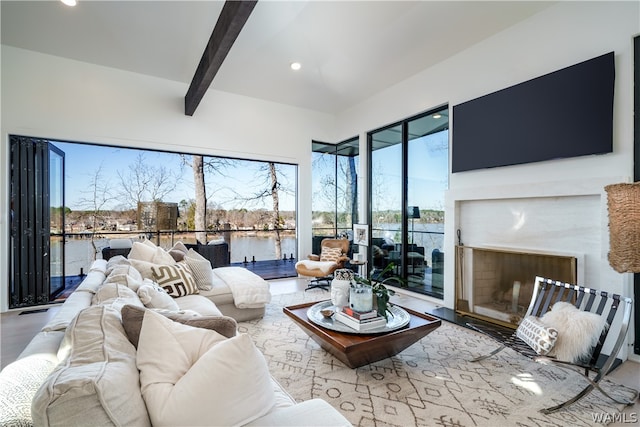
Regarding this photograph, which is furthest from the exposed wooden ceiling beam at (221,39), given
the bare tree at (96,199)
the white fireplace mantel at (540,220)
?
the white fireplace mantel at (540,220)

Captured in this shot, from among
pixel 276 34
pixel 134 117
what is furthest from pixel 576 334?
pixel 134 117

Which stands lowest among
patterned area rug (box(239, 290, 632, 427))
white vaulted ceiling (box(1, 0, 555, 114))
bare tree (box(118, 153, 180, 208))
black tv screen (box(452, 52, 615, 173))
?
patterned area rug (box(239, 290, 632, 427))

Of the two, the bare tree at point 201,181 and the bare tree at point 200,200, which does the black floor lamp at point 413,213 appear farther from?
the bare tree at point 200,200

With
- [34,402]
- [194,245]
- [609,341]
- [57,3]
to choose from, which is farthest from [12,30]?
[609,341]

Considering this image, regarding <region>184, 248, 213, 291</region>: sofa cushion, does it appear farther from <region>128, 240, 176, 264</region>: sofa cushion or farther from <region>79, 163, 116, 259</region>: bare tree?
<region>79, 163, 116, 259</region>: bare tree

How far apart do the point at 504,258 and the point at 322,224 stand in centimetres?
366

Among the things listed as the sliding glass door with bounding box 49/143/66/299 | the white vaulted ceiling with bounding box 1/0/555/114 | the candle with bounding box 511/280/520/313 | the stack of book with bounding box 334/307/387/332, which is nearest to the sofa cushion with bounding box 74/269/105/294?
the stack of book with bounding box 334/307/387/332

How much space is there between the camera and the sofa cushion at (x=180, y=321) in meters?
1.21

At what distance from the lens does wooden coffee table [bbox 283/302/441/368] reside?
83.4 inches

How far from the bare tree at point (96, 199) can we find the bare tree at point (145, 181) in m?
0.24

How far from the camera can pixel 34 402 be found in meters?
0.75

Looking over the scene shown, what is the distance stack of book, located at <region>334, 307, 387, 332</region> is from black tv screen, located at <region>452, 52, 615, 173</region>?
8.16 ft

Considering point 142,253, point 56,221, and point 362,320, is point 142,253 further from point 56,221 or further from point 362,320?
point 362,320

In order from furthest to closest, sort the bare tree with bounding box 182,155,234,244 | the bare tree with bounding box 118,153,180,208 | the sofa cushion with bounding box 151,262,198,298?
the bare tree with bounding box 182,155,234,244, the bare tree with bounding box 118,153,180,208, the sofa cushion with bounding box 151,262,198,298
